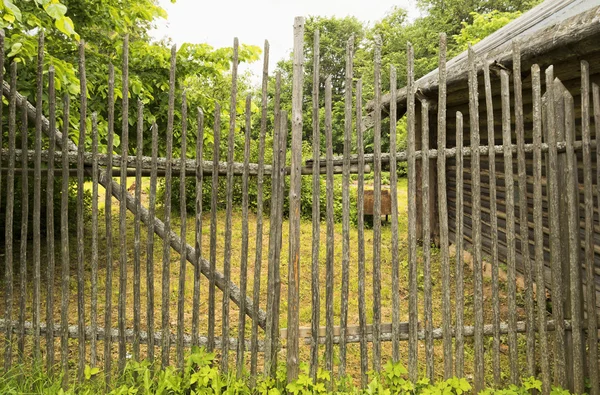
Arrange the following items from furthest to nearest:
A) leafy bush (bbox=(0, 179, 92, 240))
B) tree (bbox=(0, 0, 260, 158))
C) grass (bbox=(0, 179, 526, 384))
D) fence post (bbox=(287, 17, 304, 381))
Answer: leafy bush (bbox=(0, 179, 92, 240)) < tree (bbox=(0, 0, 260, 158)) < grass (bbox=(0, 179, 526, 384)) < fence post (bbox=(287, 17, 304, 381))

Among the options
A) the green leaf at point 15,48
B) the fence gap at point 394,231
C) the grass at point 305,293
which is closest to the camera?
the green leaf at point 15,48

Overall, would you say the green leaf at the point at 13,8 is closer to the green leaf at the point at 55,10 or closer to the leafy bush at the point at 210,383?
the green leaf at the point at 55,10

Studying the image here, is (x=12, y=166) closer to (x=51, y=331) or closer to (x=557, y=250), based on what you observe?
(x=51, y=331)

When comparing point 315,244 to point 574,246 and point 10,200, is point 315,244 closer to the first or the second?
point 574,246

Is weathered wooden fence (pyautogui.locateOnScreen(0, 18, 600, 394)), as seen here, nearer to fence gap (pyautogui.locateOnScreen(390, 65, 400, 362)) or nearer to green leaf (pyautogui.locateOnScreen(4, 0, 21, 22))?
fence gap (pyautogui.locateOnScreen(390, 65, 400, 362))

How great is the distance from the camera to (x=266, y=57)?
8.49 feet

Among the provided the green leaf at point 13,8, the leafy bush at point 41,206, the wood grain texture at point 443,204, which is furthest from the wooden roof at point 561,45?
the leafy bush at point 41,206

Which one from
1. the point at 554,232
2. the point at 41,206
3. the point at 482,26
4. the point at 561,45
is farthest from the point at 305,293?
the point at 482,26

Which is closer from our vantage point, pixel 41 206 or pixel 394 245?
pixel 394 245

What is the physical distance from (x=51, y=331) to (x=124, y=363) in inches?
21.3

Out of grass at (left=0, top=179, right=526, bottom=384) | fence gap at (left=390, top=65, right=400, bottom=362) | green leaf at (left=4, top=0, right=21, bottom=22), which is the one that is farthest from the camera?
grass at (left=0, top=179, right=526, bottom=384)

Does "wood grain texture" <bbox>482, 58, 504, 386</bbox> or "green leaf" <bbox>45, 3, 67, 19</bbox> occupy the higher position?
"green leaf" <bbox>45, 3, 67, 19</bbox>

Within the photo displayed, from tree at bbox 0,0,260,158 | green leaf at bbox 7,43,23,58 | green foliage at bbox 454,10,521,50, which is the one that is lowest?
green leaf at bbox 7,43,23,58

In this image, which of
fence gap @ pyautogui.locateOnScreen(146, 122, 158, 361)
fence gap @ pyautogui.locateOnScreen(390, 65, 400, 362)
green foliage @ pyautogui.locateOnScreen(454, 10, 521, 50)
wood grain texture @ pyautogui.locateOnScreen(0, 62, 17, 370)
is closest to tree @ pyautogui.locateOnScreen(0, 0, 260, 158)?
wood grain texture @ pyautogui.locateOnScreen(0, 62, 17, 370)
